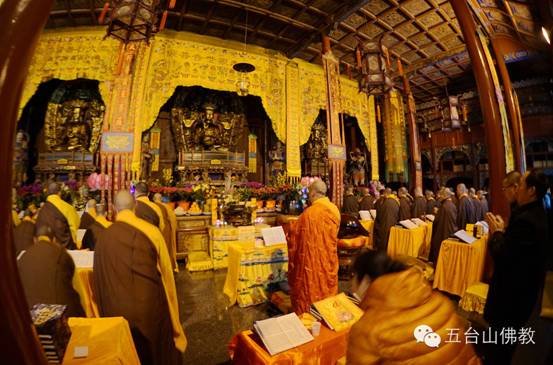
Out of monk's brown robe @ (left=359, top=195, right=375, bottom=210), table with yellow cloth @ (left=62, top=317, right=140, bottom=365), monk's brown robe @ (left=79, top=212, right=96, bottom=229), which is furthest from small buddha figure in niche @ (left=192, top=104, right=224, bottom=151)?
table with yellow cloth @ (left=62, top=317, right=140, bottom=365)

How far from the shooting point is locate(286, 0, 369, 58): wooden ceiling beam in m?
7.98

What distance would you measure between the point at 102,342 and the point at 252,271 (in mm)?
2459

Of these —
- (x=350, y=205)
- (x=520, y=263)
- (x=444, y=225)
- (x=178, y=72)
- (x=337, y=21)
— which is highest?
(x=337, y=21)

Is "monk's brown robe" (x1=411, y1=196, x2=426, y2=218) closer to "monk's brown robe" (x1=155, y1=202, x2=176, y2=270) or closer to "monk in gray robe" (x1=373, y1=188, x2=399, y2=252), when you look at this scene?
"monk in gray robe" (x1=373, y1=188, x2=399, y2=252)

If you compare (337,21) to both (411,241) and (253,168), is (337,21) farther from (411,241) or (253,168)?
(411,241)

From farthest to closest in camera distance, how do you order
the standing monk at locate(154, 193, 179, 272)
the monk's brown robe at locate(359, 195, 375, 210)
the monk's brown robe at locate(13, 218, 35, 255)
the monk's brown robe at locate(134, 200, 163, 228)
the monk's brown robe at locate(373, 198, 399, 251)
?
1. the monk's brown robe at locate(359, 195, 375, 210)
2. the monk's brown robe at locate(373, 198, 399, 251)
3. the standing monk at locate(154, 193, 179, 272)
4. the monk's brown robe at locate(134, 200, 163, 228)
5. the monk's brown robe at locate(13, 218, 35, 255)

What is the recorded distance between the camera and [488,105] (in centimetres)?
495

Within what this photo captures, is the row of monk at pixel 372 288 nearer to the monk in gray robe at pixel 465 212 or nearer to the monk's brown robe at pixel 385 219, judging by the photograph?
the monk's brown robe at pixel 385 219

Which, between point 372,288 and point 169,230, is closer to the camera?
point 372,288

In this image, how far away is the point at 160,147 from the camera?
34.8ft

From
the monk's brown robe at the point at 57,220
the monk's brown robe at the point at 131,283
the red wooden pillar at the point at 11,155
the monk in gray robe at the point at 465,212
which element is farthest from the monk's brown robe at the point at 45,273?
the monk in gray robe at the point at 465,212

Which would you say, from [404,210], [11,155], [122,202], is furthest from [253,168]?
[11,155]

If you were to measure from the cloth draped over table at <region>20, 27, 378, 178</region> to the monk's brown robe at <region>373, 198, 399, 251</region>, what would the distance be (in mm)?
4634

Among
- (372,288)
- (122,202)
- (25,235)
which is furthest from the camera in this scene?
(25,235)
